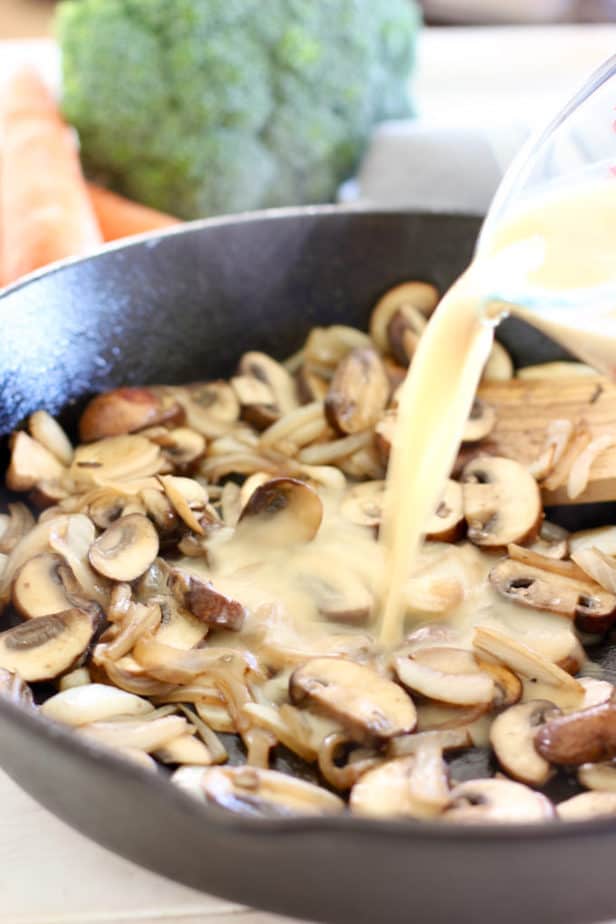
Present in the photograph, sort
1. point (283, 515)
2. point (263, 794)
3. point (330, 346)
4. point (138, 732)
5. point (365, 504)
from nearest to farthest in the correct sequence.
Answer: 1. point (263, 794)
2. point (138, 732)
3. point (283, 515)
4. point (365, 504)
5. point (330, 346)

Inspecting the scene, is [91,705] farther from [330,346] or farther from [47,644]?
[330,346]

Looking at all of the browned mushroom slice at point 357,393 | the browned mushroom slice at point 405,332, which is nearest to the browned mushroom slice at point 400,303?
the browned mushroom slice at point 405,332

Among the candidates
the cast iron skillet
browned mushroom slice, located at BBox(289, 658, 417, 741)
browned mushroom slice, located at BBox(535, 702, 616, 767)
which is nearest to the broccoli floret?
the cast iron skillet

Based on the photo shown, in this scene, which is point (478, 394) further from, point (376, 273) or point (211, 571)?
point (211, 571)

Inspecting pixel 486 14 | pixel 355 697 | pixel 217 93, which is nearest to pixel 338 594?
pixel 355 697

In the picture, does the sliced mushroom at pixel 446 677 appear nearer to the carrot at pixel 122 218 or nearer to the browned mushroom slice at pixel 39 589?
the browned mushroom slice at pixel 39 589

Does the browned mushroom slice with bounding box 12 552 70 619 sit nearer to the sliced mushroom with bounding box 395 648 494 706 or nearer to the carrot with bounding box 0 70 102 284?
the sliced mushroom with bounding box 395 648 494 706

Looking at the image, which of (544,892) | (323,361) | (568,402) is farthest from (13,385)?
(544,892)
